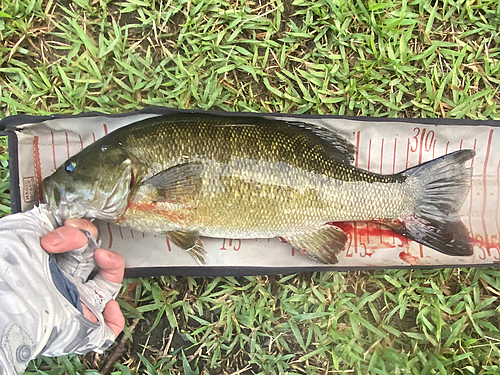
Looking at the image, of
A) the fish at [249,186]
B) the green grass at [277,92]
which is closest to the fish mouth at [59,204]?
the fish at [249,186]

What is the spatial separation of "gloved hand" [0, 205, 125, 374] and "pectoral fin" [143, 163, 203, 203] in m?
0.47

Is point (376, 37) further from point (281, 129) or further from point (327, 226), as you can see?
point (327, 226)

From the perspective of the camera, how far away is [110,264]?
2.14m

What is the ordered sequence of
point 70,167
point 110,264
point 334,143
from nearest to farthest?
point 70,167 → point 110,264 → point 334,143

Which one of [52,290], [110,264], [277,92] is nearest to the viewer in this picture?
[52,290]

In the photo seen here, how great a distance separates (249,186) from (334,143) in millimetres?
618

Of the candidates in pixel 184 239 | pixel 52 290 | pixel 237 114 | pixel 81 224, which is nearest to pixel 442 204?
pixel 237 114

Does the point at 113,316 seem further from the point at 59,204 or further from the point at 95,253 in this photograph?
the point at 59,204

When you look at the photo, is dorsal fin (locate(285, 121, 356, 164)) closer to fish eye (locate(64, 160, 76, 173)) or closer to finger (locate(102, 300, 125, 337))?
fish eye (locate(64, 160, 76, 173))

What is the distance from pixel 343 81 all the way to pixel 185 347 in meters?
2.09

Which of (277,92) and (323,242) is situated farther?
(277,92)

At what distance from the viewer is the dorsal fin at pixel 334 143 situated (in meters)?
2.26

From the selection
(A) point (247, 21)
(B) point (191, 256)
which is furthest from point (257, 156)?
(A) point (247, 21)

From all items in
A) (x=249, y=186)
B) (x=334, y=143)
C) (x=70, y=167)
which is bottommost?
(x=249, y=186)
